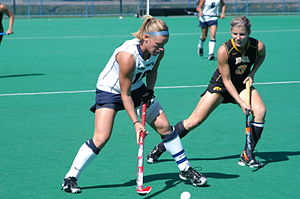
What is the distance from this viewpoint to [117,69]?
556 cm

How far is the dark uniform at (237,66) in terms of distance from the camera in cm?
639

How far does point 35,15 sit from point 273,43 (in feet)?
63.9

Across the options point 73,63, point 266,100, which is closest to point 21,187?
point 266,100

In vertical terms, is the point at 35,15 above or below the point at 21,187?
below

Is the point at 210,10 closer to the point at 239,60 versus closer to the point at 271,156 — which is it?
the point at 271,156

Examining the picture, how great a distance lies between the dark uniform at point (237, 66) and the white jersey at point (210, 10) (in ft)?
30.0

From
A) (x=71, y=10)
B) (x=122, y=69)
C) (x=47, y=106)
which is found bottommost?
(x=71, y=10)

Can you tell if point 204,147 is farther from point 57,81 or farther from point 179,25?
point 179,25

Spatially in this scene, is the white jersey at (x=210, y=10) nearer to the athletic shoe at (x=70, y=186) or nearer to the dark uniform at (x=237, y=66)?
the dark uniform at (x=237, y=66)

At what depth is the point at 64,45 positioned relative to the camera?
62.6 feet

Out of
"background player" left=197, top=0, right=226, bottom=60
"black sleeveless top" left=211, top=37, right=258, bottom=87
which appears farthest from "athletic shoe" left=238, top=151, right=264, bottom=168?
"background player" left=197, top=0, right=226, bottom=60

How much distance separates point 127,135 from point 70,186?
89.6 inches

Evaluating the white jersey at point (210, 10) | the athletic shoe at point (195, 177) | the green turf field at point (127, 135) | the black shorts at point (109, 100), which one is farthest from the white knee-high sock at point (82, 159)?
the white jersey at point (210, 10)

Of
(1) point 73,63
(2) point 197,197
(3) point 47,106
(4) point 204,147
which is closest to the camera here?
(2) point 197,197
